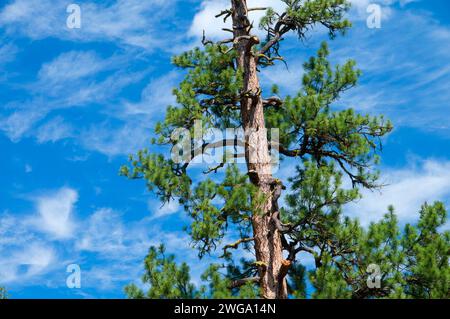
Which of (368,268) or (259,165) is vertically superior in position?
(259,165)

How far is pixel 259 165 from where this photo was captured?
1002 cm

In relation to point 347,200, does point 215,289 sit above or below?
below

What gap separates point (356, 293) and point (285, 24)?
5288 mm

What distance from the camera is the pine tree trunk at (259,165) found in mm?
9336

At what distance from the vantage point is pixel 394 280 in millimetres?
8273

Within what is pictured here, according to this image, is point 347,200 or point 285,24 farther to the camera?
point 285,24

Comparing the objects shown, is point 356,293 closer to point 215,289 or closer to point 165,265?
point 215,289

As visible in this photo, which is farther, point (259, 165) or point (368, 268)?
point (259, 165)

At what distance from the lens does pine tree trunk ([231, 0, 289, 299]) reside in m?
9.34

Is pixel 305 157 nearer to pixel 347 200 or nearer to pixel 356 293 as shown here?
pixel 347 200
